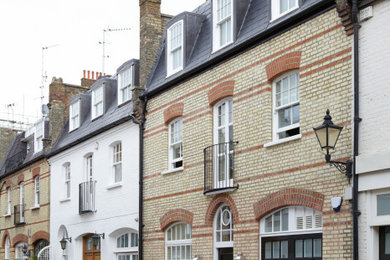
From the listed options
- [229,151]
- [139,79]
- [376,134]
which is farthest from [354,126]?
[139,79]

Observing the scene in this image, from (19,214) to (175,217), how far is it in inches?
624

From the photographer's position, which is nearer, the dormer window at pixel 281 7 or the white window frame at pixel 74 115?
the dormer window at pixel 281 7

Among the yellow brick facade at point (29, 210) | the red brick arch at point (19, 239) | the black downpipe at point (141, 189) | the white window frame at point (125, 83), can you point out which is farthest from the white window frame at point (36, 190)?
the black downpipe at point (141, 189)

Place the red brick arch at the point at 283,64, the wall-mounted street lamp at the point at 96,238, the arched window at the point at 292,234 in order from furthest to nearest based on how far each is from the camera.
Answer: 1. the wall-mounted street lamp at the point at 96,238
2. the red brick arch at the point at 283,64
3. the arched window at the point at 292,234

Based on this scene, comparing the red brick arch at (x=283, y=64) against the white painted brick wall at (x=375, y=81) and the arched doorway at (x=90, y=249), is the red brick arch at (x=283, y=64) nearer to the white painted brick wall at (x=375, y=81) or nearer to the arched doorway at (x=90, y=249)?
the white painted brick wall at (x=375, y=81)

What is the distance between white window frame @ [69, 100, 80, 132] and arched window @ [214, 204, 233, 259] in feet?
38.8

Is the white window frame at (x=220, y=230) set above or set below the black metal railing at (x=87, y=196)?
below

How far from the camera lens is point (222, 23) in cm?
1733

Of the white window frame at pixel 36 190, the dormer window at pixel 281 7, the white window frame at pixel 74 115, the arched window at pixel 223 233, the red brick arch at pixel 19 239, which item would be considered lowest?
the red brick arch at pixel 19 239

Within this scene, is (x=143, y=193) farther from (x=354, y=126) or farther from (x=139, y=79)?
(x=354, y=126)

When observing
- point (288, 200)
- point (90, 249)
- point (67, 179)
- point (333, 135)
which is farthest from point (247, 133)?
point (67, 179)

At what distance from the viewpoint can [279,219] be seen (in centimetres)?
1441

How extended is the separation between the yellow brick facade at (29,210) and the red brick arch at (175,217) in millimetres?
11152

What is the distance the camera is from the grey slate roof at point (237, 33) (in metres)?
14.1
